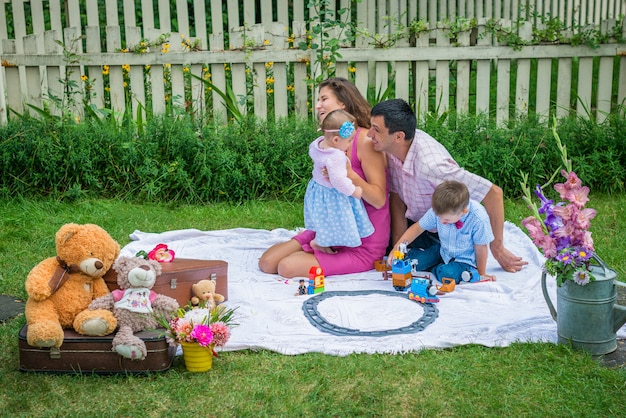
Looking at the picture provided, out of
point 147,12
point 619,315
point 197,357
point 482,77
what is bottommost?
point 197,357

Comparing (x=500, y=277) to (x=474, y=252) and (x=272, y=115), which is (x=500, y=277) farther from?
(x=272, y=115)

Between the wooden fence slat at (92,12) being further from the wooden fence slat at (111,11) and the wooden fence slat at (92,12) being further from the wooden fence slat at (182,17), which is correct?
the wooden fence slat at (182,17)

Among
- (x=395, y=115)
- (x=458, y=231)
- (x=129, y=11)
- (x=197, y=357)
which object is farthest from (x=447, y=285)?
(x=129, y=11)

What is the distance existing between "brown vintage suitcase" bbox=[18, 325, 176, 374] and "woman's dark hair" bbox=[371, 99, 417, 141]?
6.82 feet

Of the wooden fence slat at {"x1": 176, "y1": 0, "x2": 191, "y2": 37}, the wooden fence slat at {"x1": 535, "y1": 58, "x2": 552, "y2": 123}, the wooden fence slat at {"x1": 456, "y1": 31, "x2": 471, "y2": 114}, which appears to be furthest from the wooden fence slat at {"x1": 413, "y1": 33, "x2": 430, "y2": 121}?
the wooden fence slat at {"x1": 176, "y1": 0, "x2": 191, "y2": 37}

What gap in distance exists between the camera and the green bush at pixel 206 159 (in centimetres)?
668

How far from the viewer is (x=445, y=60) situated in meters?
7.62

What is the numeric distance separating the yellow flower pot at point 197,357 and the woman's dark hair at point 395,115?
199 cm

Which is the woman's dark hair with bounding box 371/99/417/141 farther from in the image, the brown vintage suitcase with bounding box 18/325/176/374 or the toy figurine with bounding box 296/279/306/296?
the brown vintage suitcase with bounding box 18/325/176/374

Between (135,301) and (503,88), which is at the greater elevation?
(503,88)

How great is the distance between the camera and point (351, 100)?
509cm

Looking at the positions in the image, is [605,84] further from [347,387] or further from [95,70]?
[347,387]

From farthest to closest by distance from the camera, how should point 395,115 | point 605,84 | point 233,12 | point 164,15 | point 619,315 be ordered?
point 233,12
point 164,15
point 605,84
point 395,115
point 619,315

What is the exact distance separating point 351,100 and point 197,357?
7.51 ft
